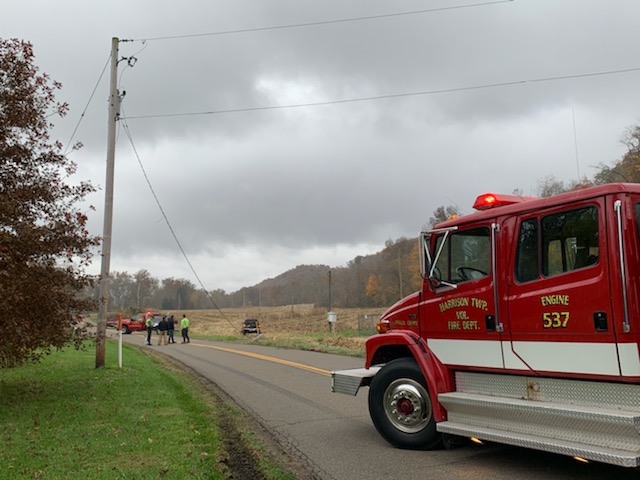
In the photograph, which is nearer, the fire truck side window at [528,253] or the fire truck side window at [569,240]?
→ the fire truck side window at [569,240]

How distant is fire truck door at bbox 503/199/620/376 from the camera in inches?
180

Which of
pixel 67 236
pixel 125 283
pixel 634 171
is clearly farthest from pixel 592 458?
pixel 125 283

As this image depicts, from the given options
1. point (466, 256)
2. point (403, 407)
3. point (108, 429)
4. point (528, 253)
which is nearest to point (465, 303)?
point (466, 256)

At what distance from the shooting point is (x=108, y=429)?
7059 mm

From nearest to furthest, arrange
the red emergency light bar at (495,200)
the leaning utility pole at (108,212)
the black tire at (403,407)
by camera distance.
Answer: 1. the red emergency light bar at (495,200)
2. the black tire at (403,407)
3. the leaning utility pole at (108,212)

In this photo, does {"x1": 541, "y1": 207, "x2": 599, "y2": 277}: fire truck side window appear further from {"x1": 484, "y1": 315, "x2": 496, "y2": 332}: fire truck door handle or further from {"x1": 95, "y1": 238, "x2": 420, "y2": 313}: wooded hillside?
{"x1": 95, "y1": 238, "x2": 420, "y2": 313}: wooded hillside

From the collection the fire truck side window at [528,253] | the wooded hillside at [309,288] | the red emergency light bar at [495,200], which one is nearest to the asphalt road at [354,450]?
the fire truck side window at [528,253]

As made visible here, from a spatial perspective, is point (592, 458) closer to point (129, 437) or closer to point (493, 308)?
point (493, 308)

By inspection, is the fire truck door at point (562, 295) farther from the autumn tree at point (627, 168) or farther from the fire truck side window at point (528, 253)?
the autumn tree at point (627, 168)

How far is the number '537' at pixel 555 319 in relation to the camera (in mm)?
4808

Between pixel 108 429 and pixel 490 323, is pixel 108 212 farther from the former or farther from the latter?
pixel 490 323

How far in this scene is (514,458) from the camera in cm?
571

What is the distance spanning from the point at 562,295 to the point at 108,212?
12475 mm

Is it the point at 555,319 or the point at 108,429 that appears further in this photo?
the point at 108,429
